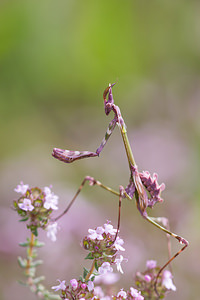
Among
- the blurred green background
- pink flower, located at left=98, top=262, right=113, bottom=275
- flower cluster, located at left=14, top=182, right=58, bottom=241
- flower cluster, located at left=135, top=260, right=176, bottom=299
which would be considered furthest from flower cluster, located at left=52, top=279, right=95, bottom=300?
the blurred green background

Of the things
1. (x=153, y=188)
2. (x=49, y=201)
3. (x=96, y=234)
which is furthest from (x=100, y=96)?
(x=96, y=234)

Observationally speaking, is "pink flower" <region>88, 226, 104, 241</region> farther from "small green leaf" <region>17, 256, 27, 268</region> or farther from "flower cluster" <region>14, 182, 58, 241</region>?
"small green leaf" <region>17, 256, 27, 268</region>

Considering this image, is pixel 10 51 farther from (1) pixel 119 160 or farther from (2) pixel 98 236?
(2) pixel 98 236

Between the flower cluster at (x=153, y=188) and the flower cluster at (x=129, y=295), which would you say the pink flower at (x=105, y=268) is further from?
the flower cluster at (x=153, y=188)

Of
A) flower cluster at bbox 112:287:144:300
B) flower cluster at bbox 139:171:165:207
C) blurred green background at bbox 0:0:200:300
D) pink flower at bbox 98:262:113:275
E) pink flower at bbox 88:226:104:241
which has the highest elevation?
blurred green background at bbox 0:0:200:300

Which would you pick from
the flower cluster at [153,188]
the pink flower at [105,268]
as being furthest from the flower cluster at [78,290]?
the flower cluster at [153,188]

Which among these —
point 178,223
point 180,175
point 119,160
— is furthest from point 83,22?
point 178,223

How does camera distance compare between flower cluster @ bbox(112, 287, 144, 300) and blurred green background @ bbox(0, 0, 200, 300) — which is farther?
blurred green background @ bbox(0, 0, 200, 300)

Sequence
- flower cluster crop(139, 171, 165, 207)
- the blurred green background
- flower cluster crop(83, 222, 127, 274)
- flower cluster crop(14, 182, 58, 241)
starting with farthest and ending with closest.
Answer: the blurred green background, flower cluster crop(139, 171, 165, 207), flower cluster crop(14, 182, 58, 241), flower cluster crop(83, 222, 127, 274)
